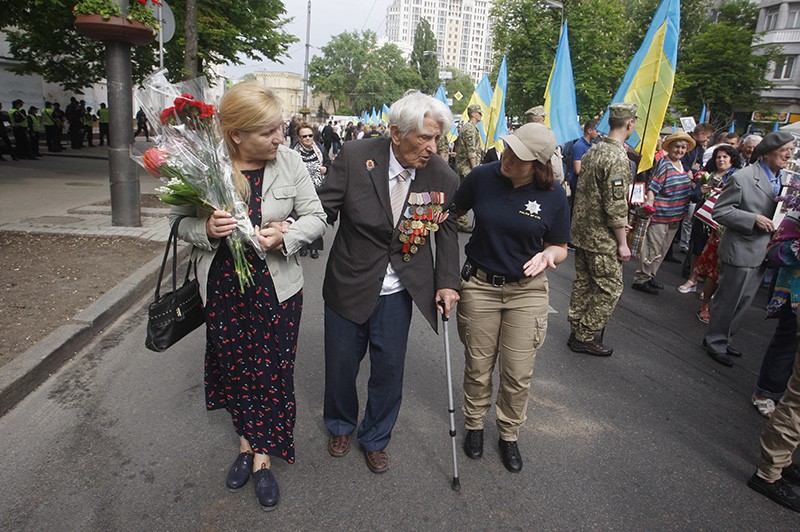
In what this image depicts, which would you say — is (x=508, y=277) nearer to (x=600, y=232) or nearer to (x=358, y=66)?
(x=600, y=232)

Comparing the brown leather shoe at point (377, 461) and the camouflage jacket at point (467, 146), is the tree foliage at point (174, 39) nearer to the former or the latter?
the camouflage jacket at point (467, 146)

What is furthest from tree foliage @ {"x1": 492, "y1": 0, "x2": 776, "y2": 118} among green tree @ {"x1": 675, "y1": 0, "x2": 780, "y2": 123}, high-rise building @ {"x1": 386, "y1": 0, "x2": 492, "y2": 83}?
high-rise building @ {"x1": 386, "y1": 0, "x2": 492, "y2": 83}

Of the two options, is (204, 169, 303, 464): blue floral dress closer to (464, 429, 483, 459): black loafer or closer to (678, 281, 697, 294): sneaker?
(464, 429, 483, 459): black loafer

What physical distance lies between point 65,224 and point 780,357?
8690 millimetres

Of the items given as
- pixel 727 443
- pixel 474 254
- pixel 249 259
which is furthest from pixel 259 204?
pixel 727 443

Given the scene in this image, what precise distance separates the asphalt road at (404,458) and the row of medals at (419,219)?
1276 millimetres

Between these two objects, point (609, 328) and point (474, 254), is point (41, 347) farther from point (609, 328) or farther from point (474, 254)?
point (609, 328)

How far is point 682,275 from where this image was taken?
7.86 meters

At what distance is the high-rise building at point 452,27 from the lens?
16375cm

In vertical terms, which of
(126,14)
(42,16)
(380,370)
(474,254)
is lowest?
(380,370)

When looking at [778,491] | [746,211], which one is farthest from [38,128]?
[778,491]

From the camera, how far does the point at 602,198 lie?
432 cm

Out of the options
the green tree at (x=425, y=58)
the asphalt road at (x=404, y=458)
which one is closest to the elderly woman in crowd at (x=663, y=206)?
the asphalt road at (x=404, y=458)

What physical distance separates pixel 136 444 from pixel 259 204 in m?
1.69
